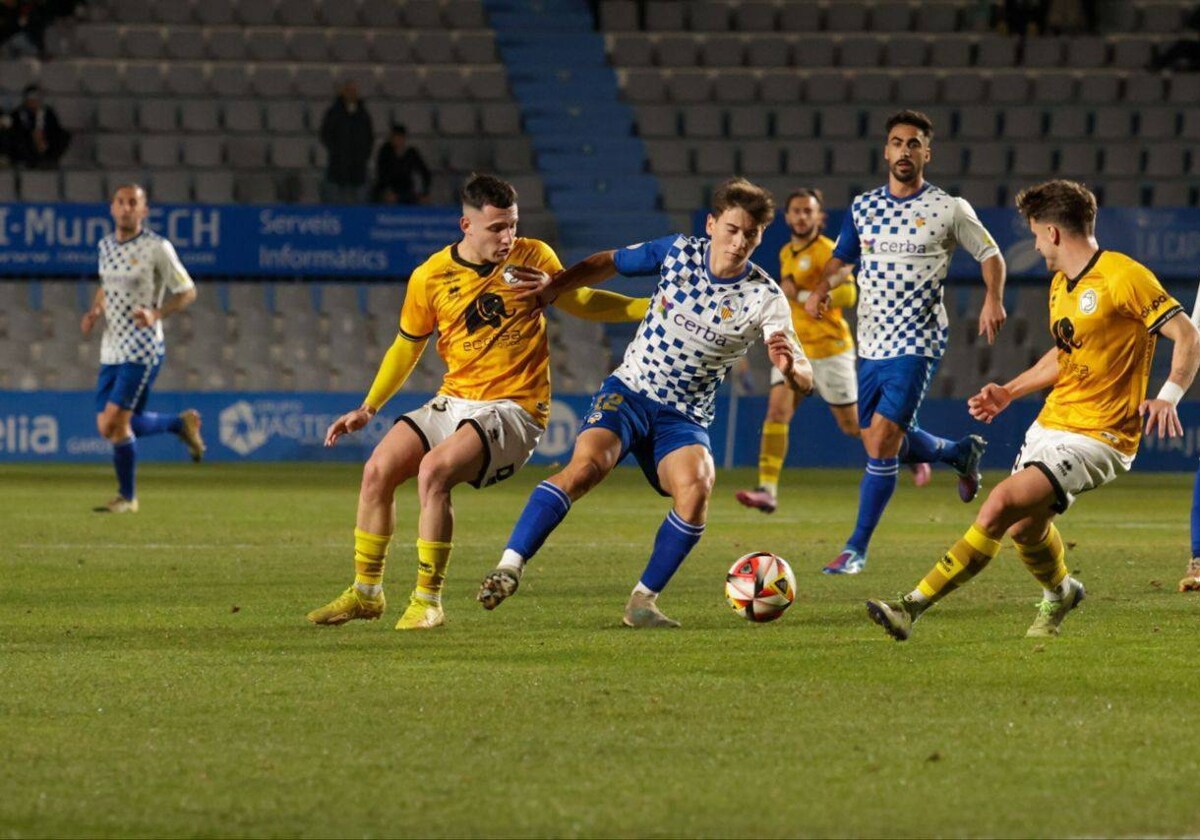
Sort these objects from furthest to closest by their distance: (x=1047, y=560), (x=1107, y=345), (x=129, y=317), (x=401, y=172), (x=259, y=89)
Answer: (x=259, y=89)
(x=401, y=172)
(x=129, y=317)
(x=1047, y=560)
(x=1107, y=345)

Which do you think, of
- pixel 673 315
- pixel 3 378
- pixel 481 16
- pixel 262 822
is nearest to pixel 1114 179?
pixel 481 16

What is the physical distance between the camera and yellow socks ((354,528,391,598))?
26.0 ft

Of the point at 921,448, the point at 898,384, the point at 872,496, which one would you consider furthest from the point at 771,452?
the point at 898,384

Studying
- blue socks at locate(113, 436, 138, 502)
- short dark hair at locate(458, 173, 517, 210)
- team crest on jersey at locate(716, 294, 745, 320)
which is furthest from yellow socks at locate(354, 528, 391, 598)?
blue socks at locate(113, 436, 138, 502)

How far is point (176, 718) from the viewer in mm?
5617

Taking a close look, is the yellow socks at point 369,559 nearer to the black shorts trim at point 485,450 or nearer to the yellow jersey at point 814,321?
the black shorts trim at point 485,450

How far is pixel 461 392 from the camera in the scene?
26.6 feet

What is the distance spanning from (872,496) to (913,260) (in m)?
1.28

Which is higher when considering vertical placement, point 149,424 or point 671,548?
point 671,548

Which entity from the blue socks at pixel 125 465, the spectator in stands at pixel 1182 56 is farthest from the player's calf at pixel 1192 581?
the spectator in stands at pixel 1182 56

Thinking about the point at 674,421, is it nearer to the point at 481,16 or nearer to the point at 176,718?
the point at 176,718

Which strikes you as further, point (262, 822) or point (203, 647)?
point (203, 647)

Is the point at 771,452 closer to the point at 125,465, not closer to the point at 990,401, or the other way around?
the point at 125,465

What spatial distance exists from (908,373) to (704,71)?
663 inches
